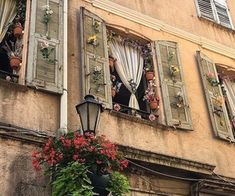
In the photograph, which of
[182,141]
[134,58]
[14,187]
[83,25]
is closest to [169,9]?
[134,58]

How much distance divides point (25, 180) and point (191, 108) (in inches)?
168

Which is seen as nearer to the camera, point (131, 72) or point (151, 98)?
point (151, 98)

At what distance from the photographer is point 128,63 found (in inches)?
357

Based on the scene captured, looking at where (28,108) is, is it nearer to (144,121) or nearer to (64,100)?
(64,100)

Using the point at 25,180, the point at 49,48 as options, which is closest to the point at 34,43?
the point at 49,48

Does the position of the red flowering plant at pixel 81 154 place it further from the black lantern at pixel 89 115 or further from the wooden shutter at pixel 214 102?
the wooden shutter at pixel 214 102

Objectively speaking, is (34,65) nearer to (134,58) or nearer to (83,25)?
(83,25)

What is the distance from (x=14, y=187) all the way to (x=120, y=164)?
4.93 feet

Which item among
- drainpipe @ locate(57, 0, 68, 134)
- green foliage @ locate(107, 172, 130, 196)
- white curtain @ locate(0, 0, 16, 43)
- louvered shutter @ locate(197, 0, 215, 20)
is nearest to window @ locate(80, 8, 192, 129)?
drainpipe @ locate(57, 0, 68, 134)

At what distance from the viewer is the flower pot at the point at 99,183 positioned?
5324mm

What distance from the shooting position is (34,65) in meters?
7.16

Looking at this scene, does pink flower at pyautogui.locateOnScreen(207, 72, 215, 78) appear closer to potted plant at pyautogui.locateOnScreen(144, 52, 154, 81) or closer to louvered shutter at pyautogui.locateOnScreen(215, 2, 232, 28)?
potted plant at pyautogui.locateOnScreen(144, 52, 154, 81)

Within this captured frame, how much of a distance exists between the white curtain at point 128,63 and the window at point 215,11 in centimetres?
295

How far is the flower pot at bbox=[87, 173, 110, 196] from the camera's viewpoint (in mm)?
5324
